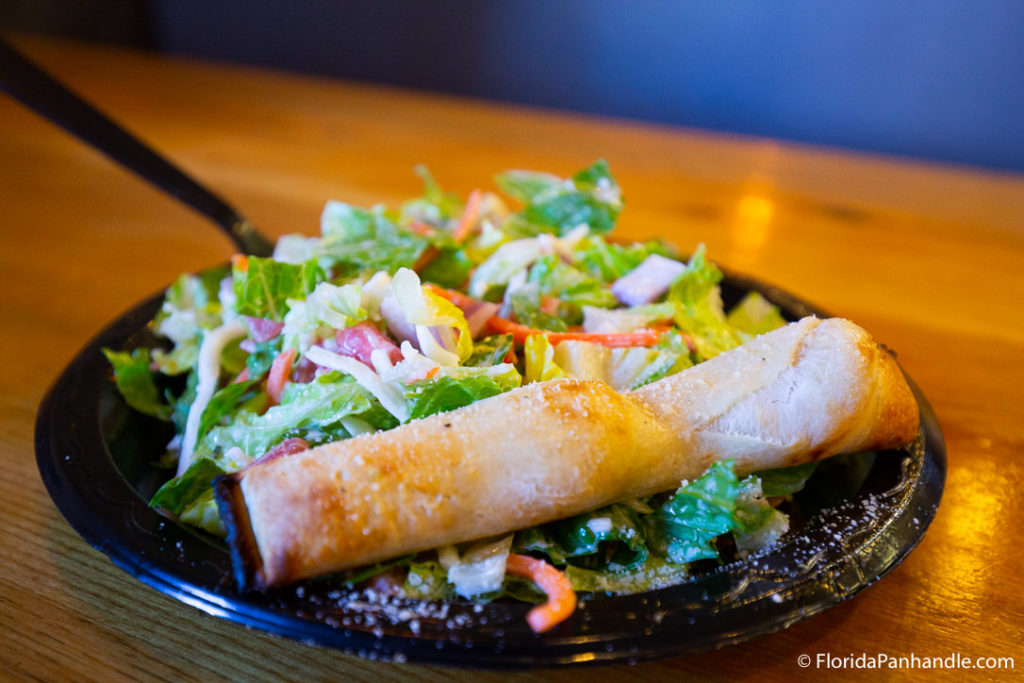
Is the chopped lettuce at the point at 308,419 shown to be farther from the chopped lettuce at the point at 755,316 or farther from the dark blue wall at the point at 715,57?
the dark blue wall at the point at 715,57

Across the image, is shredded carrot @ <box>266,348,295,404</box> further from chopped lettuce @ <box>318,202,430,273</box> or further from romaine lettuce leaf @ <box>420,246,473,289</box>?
romaine lettuce leaf @ <box>420,246,473,289</box>

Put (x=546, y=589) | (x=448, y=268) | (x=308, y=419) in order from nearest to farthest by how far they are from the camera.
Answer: (x=546, y=589), (x=308, y=419), (x=448, y=268)

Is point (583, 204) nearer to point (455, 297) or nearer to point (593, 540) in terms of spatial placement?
point (455, 297)

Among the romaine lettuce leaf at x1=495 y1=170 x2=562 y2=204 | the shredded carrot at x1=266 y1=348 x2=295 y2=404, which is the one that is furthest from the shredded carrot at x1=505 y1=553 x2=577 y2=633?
the romaine lettuce leaf at x1=495 y1=170 x2=562 y2=204

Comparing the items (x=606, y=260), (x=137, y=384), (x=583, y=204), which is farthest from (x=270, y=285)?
(x=583, y=204)

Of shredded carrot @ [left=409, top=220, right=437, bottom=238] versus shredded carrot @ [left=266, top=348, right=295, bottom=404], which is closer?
shredded carrot @ [left=266, top=348, right=295, bottom=404]

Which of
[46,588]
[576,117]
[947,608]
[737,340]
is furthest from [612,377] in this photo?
[576,117]
